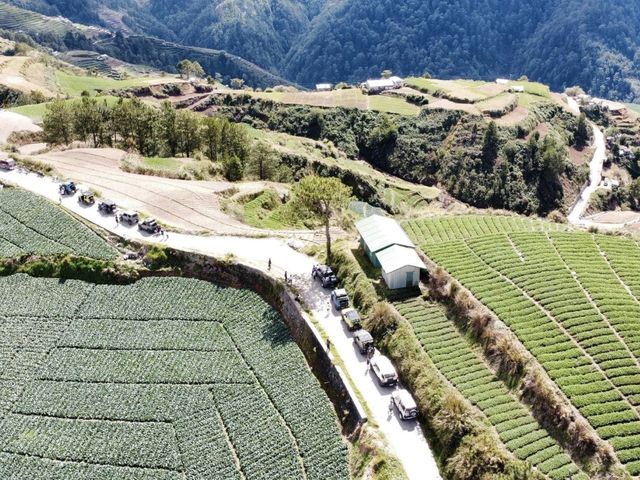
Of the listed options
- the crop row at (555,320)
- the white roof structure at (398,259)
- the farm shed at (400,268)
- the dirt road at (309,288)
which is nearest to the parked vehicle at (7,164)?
the dirt road at (309,288)

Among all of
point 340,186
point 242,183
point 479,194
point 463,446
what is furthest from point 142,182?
point 479,194

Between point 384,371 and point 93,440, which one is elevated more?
point 384,371

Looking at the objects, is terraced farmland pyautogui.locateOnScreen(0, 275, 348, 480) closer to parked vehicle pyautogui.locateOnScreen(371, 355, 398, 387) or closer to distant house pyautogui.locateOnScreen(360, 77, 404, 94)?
parked vehicle pyautogui.locateOnScreen(371, 355, 398, 387)

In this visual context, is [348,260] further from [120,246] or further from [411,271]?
[120,246]

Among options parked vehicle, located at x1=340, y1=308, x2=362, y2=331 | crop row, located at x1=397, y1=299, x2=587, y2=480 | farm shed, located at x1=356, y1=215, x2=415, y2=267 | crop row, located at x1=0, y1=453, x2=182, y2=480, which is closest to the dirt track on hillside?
farm shed, located at x1=356, y1=215, x2=415, y2=267

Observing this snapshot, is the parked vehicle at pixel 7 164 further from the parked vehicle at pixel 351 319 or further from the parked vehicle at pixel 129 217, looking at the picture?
the parked vehicle at pixel 351 319

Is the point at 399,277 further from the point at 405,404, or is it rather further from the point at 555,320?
the point at 405,404

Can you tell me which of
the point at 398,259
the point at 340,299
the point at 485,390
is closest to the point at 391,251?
the point at 398,259
